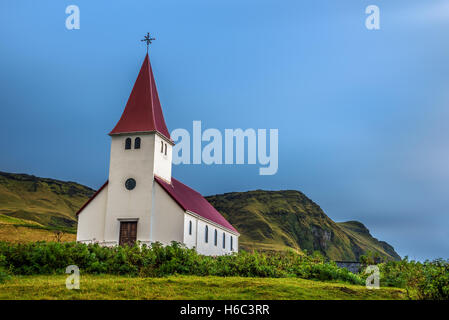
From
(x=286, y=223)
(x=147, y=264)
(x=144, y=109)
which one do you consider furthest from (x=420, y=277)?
(x=286, y=223)

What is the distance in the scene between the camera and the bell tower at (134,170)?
1348 inches

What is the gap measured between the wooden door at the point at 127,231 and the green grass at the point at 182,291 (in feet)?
63.4

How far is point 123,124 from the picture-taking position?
36125 millimetres

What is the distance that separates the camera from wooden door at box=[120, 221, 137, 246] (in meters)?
33.9

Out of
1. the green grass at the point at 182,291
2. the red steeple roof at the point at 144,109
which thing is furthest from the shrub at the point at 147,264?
the red steeple roof at the point at 144,109

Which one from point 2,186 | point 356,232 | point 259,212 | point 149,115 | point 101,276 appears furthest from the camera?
point 356,232

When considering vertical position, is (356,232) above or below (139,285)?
above

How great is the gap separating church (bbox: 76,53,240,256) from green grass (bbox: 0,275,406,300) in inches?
744

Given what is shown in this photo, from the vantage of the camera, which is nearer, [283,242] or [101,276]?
[101,276]

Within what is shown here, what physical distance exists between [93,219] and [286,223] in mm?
105083

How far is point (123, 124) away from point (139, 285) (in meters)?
24.1

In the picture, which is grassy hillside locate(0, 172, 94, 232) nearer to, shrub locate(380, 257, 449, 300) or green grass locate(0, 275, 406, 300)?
shrub locate(380, 257, 449, 300)
